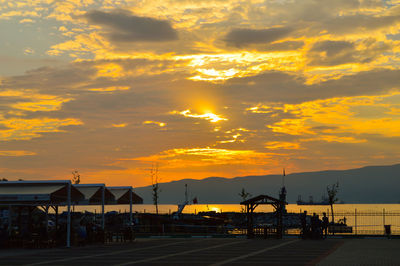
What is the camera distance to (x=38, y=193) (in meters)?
30.4

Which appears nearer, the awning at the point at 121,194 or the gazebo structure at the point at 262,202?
the awning at the point at 121,194

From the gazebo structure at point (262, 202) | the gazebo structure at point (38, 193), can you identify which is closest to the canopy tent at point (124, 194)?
the gazebo structure at point (38, 193)

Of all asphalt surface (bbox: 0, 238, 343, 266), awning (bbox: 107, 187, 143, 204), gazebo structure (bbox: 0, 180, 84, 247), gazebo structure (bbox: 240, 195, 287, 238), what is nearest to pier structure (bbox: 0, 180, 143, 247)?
gazebo structure (bbox: 0, 180, 84, 247)

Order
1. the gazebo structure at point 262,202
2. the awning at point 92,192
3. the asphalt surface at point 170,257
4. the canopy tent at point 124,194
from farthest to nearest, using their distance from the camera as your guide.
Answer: the gazebo structure at point 262,202 → the canopy tent at point 124,194 → the awning at point 92,192 → the asphalt surface at point 170,257

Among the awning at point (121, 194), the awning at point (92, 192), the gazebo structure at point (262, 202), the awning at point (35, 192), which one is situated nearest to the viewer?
the awning at point (35, 192)

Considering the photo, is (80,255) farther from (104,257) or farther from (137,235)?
(137,235)

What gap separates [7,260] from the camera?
24531 mm

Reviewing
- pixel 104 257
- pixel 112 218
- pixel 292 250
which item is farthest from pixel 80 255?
pixel 112 218

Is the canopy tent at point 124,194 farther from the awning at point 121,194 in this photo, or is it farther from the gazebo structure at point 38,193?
the gazebo structure at point 38,193

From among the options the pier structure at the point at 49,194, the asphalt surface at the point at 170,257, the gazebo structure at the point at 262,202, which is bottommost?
the asphalt surface at the point at 170,257

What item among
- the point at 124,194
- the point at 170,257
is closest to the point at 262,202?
the point at 124,194

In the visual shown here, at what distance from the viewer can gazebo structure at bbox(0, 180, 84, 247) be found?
3012cm

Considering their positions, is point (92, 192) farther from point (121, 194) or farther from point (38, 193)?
point (38, 193)

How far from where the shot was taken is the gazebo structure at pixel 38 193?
30.1m
